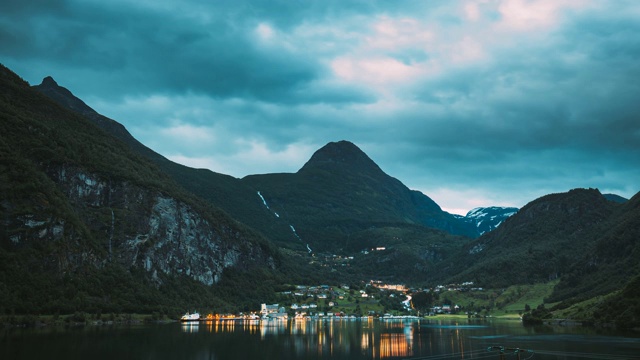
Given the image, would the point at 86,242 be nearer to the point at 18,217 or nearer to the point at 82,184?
the point at 18,217

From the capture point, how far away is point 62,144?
7746 inches

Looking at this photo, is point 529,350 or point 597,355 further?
point 529,350

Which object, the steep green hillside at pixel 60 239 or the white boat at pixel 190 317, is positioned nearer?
the steep green hillside at pixel 60 239

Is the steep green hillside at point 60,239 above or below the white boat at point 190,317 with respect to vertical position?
above

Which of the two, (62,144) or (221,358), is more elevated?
(62,144)

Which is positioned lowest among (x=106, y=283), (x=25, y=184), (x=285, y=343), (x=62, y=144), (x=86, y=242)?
(x=285, y=343)

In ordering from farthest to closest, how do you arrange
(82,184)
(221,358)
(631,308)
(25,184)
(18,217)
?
(82,184) < (25,184) < (18,217) < (631,308) < (221,358)

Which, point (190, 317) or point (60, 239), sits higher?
point (60, 239)

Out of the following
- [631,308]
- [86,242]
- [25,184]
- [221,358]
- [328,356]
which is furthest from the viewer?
[86,242]

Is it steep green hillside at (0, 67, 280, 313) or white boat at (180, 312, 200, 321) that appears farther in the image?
white boat at (180, 312, 200, 321)

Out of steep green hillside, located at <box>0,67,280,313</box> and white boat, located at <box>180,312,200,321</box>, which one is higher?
steep green hillside, located at <box>0,67,280,313</box>

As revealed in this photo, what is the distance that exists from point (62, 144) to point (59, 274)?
7349cm

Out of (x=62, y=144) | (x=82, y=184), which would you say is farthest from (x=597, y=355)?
(x=62, y=144)

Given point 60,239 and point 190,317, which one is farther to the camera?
point 190,317
